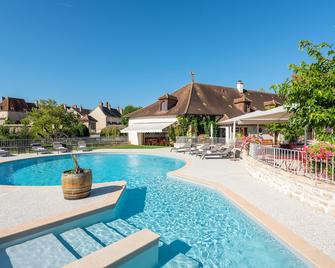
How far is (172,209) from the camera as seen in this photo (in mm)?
8906

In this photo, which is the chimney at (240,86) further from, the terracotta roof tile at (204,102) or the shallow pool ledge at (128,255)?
the shallow pool ledge at (128,255)

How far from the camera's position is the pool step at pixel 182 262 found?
5.34 meters

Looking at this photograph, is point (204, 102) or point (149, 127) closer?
point (149, 127)

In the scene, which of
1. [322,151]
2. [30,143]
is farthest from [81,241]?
[30,143]

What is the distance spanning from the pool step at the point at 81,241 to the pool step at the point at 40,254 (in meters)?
0.31

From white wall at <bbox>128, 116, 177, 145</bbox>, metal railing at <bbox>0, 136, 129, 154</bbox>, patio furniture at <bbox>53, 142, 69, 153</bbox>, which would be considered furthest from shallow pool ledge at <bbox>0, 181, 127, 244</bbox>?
white wall at <bbox>128, 116, 177, 145</bbox>

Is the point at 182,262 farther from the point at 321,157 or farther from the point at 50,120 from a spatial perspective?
the point at 50,120

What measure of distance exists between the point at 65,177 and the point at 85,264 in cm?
505

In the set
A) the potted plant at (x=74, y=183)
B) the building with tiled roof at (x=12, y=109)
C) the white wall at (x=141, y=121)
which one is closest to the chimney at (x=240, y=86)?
the white wall at (x=141, y=121)

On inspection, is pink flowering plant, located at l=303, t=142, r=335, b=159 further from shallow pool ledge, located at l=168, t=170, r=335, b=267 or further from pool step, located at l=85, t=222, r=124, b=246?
pool step, located at l=85, t=222, r=124, b=246

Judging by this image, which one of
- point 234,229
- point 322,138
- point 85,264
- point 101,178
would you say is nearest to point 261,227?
point 234,229

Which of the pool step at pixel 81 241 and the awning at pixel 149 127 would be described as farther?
the awning at pixel 149 127

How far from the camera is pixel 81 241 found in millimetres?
6152

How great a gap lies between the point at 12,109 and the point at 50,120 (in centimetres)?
4504
